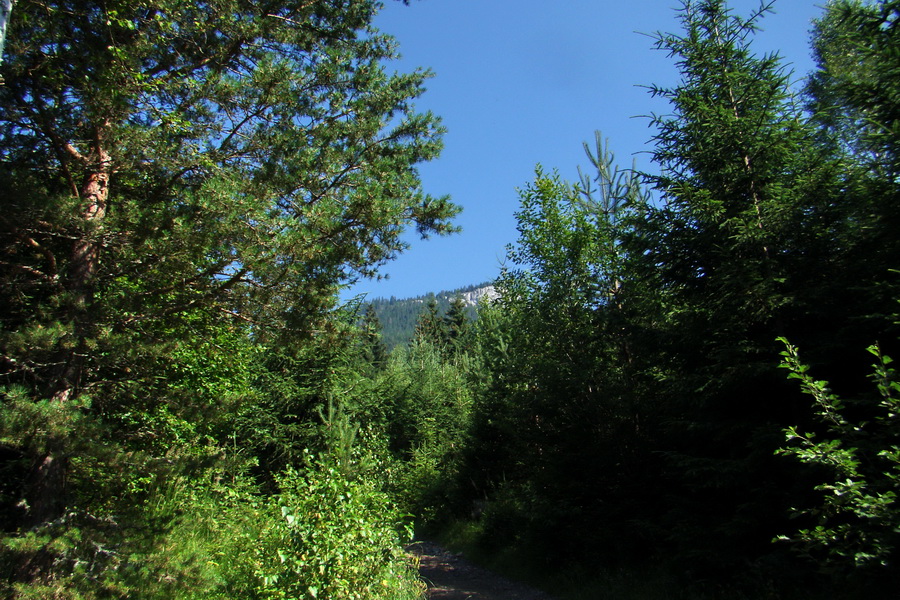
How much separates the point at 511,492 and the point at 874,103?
413 inches

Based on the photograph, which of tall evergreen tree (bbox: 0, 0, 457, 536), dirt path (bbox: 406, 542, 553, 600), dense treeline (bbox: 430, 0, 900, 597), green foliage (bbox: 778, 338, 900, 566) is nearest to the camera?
green foliage (bbox: 778, 338, 900, 566)

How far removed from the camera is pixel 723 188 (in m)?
6.72

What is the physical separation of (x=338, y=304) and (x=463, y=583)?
22.4 ft

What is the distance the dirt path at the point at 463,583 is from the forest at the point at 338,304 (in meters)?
1.11

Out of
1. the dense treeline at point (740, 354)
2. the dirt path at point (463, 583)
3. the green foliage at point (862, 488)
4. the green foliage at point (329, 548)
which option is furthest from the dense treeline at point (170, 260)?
the green foliage at point (862, 488)

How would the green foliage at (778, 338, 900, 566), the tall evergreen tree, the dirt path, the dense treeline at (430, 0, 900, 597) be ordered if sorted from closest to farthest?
1. the green foliage at (778, 338, 900, 566)
2. the dense treeline at (430, 0, 900, 597)
3. the tall evergreen tree
4. the dirt path

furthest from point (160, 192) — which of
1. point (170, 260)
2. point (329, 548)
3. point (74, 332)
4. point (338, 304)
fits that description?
point (329, 548)

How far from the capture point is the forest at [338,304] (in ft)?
16.6

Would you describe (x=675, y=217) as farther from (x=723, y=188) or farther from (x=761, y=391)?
(x=761, y=391)

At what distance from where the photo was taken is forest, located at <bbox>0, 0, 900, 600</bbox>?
5.07m

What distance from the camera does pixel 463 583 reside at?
10.7 meters

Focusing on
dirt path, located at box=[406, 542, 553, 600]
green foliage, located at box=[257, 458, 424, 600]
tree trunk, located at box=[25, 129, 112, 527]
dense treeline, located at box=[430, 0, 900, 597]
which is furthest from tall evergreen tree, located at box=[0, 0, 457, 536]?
dirt path, located at box=[406, 542, 553, 600]

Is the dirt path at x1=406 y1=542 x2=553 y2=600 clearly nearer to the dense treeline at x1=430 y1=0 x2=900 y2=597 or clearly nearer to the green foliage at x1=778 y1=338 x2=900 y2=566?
the dense treeline at x1=430 y1=0 x2=900 y2=597

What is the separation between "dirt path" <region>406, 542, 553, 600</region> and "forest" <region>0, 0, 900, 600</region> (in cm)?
111
